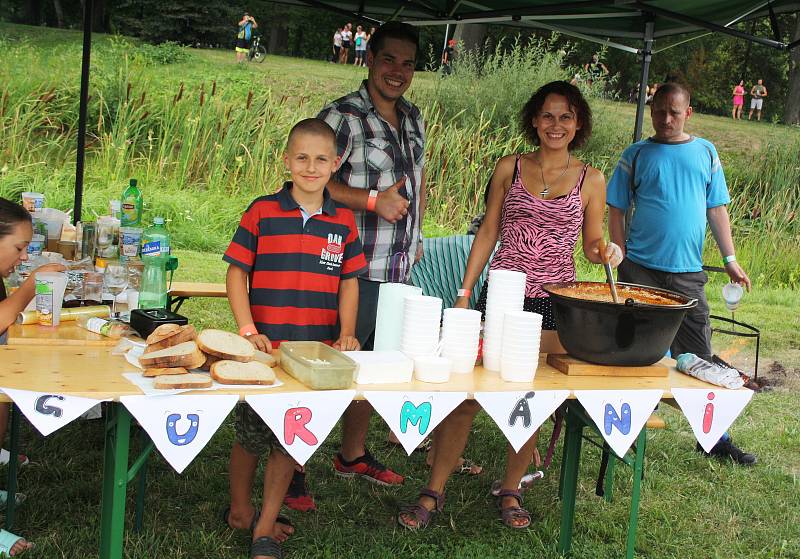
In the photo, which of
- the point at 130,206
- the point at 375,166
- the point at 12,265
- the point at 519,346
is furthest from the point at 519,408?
the point at 130,206

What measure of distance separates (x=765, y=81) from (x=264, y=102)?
2321 cm

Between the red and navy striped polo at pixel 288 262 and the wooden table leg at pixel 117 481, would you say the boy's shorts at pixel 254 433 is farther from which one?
the wooden table leg at pixel 117 481

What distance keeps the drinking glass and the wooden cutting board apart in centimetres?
173

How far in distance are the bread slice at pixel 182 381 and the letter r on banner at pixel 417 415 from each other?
0.60 metres

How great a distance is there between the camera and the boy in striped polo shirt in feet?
10.4

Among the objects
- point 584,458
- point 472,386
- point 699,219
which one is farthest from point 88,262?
point 699,219

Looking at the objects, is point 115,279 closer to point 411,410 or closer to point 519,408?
point 411,410

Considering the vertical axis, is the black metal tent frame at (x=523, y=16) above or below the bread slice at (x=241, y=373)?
above

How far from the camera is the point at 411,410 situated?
2777 millimetres

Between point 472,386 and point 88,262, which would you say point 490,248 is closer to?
point 472,386

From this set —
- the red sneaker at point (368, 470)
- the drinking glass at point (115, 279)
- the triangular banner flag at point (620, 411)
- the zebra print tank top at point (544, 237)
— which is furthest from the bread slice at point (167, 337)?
the red sneaker at point (368, 470)

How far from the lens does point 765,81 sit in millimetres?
29484

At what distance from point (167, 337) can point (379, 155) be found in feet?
4.46

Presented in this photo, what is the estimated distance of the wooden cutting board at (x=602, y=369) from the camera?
3125 millimetres
